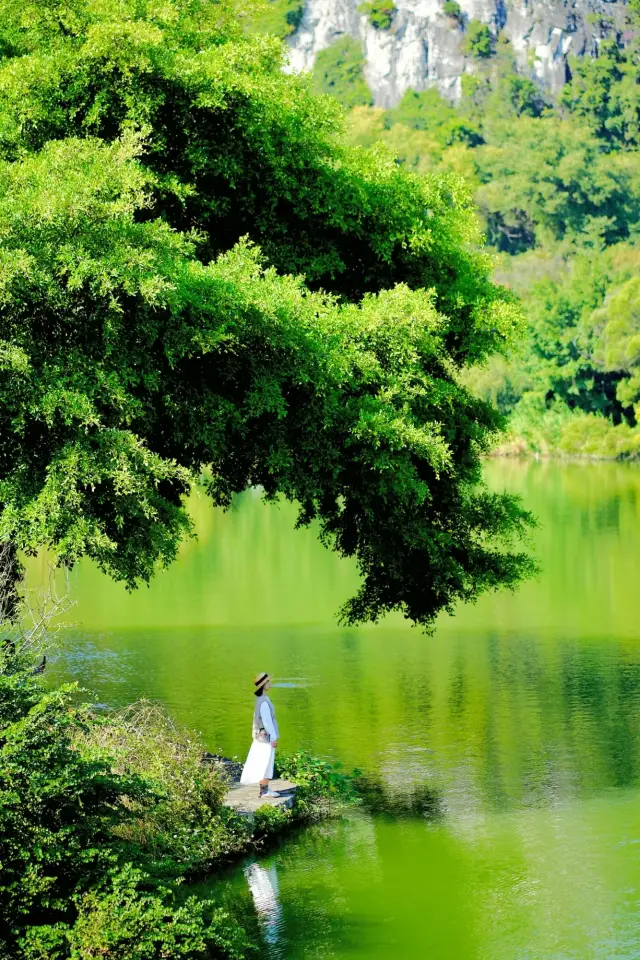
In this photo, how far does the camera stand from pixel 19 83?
633 inches

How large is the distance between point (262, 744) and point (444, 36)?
6774 inches

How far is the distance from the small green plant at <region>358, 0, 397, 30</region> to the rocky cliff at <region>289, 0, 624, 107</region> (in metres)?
0.62

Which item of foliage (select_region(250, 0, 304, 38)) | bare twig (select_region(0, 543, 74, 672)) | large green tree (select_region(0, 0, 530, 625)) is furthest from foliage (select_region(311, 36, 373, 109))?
bare twig (select_region(0, 543, 74, 672))

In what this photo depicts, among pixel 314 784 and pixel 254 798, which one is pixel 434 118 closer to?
pixel 314 784

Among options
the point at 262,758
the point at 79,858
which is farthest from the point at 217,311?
the point at 79,858

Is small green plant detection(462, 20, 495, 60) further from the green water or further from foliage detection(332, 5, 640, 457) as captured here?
the green water

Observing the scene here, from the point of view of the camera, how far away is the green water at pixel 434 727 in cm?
1248

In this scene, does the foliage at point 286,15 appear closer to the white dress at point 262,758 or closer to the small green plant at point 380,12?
the small green plant at point 380,12

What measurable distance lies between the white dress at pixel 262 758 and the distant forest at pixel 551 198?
262 inches

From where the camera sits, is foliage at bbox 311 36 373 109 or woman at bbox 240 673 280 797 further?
foliage at bbox 311 36 373 109

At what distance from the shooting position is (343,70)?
182 metres

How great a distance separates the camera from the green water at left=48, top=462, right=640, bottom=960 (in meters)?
12.5

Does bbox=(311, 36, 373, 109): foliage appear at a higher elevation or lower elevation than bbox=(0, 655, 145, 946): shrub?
higher

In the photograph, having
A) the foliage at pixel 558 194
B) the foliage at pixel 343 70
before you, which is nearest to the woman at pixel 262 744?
the foliage at pixel 558 194
